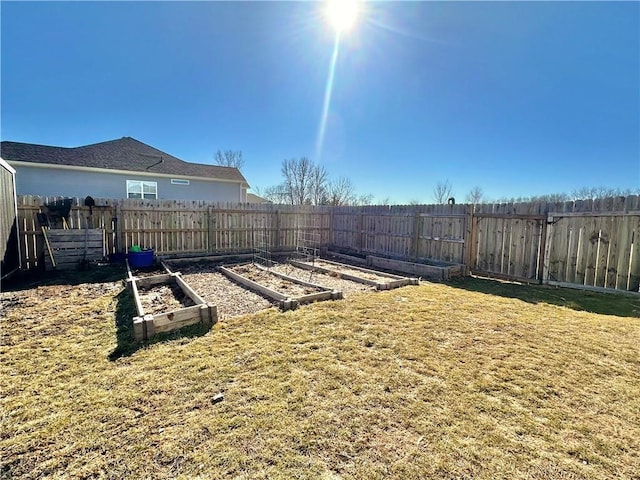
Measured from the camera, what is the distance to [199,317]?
369 cm

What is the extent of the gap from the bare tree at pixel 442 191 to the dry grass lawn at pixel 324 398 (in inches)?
974

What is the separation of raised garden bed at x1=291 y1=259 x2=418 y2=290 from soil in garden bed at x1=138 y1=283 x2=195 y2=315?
3290 millimetres

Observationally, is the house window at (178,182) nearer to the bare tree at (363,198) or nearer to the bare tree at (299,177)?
the bare tree at (299,177)

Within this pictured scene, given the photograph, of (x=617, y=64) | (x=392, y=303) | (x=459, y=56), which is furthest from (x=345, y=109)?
(x=392, y=303)

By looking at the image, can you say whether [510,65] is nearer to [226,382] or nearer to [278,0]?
[278,0]

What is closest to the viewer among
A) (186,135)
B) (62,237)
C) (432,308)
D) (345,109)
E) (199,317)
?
(199,317)

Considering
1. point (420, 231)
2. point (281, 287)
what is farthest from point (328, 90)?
point (281, 287)

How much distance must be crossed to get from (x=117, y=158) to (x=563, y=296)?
55.8ft

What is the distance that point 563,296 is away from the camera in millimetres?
5301

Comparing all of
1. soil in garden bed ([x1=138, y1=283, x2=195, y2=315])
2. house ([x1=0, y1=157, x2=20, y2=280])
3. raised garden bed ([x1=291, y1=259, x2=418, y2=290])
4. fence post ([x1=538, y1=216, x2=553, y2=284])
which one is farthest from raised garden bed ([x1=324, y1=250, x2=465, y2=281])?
house ([x1=0, y1=157, x2=20, y2=280])

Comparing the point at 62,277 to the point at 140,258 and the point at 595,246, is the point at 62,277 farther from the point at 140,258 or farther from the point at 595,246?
the point at 595,246

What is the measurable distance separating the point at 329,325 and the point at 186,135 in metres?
19.1

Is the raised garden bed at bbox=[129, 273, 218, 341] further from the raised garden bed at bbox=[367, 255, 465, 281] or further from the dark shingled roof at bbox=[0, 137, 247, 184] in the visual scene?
the dark shingled roof at bbox=[0, 137, 247, 184]

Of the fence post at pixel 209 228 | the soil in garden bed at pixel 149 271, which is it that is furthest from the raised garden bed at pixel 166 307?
the fence post at pixel 209 228
